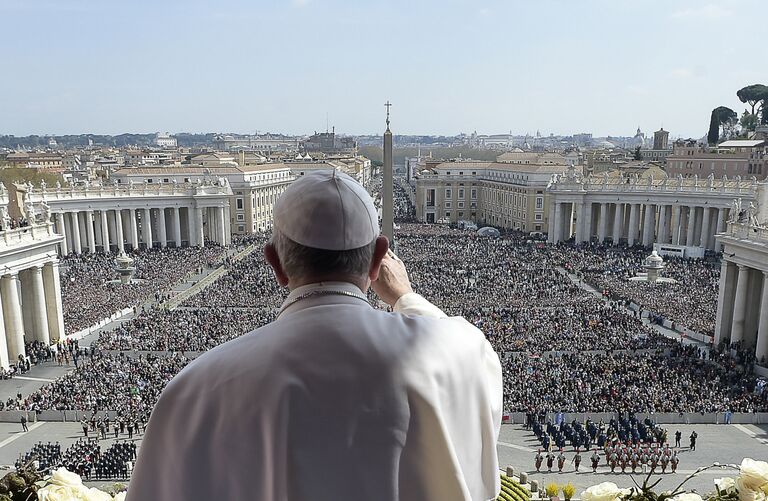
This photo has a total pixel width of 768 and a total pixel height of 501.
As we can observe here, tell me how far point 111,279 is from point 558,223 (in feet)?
140

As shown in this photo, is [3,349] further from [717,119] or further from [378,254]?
[717,119]

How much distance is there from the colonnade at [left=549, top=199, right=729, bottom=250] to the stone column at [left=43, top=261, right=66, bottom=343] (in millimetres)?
47699

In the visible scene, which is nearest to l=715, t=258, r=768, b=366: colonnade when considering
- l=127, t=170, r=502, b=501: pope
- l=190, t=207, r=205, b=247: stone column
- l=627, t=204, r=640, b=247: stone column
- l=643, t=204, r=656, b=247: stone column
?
l=643, t=204, r=656, b=247: stone column

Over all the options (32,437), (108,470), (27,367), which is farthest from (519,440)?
(27,367)

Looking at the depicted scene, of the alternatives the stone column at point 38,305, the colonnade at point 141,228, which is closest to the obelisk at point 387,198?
the stone column at point 38,305

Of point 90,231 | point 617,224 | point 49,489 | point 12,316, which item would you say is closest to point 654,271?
point 617,224

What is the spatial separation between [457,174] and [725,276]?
58.6m

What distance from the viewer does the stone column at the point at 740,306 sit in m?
29.2

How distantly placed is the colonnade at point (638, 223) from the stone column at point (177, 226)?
125 ft

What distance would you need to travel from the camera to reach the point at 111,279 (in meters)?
45.5

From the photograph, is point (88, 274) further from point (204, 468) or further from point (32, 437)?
point (204, 468)

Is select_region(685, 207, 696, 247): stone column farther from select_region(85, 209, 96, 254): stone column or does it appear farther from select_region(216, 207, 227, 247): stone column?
select_region(85, 209, 96, 254): stone column

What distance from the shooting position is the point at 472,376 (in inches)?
88.4

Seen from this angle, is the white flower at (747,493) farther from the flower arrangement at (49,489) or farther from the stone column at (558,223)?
the stone column at (558,223)
